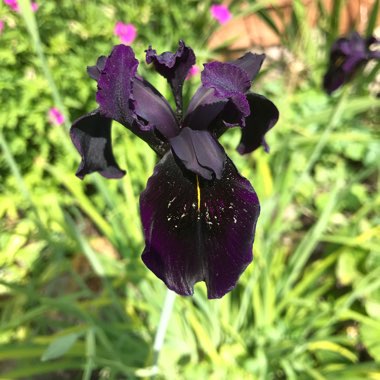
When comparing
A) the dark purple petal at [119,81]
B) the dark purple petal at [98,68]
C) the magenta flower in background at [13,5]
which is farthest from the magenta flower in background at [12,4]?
the dark purple petal at [119,81]

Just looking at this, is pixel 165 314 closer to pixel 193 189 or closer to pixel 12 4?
pixel 193 189

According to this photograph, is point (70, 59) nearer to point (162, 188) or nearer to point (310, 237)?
point (310, 237)

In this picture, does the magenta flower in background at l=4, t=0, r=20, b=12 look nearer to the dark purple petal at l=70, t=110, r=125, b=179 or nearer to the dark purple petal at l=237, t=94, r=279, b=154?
the dark purple petal at l=70, t=110, r=125, b=179

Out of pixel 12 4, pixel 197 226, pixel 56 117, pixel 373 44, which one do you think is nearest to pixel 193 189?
pixel 197 226

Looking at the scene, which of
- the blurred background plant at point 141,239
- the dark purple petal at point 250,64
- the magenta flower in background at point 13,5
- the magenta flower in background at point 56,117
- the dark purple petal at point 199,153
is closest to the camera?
the dark purple petal at point 199,153

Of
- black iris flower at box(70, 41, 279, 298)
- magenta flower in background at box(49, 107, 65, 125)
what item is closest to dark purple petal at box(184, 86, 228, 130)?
black iris flower at box(70, 41, 279, 298)

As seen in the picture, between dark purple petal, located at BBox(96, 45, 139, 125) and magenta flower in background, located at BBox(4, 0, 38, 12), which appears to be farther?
magenta flower in background, located at BBox(4, 0, 38, 12)

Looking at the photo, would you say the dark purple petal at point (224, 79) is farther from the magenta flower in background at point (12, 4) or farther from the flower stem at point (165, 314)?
the magenta flower in background at point (12, 4)

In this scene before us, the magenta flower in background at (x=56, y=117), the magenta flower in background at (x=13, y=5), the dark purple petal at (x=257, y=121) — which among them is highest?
the magenta flower in background at (x=13, y=5)
